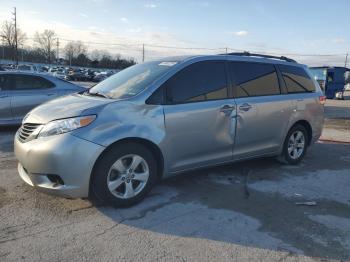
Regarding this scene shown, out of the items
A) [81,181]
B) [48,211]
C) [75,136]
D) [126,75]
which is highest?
[126,75]

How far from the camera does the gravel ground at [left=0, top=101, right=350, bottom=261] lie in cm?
359

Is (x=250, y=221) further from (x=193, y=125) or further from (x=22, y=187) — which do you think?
(x=22, y=187)

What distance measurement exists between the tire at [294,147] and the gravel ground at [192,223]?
0.79m

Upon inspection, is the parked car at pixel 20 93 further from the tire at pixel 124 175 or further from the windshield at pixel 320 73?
the windshield at pixel 320 73

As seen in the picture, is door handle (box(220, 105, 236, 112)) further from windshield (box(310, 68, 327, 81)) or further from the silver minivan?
windshield (box(310, 68, 327, 81))

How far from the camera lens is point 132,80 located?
5293 millimetres

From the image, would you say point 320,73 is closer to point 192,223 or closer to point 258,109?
point 258,109

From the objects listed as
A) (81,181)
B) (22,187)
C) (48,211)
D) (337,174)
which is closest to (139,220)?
(81,181)

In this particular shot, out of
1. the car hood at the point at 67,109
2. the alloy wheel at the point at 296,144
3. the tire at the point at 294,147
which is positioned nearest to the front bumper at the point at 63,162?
the car hood at the point at 67,109

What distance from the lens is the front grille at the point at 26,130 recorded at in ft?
14.9

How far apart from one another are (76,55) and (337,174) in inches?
4717

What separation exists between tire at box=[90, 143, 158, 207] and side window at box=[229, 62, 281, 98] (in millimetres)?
1749

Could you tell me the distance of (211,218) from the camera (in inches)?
172

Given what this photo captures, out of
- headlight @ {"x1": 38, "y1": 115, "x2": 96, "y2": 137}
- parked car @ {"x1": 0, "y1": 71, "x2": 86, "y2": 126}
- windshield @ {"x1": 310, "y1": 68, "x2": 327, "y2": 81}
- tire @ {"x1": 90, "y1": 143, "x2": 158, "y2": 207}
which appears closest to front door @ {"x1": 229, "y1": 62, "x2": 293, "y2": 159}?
tire @ {"x1": 90, "y1": 143, "x2": 158, "y2": 207}
